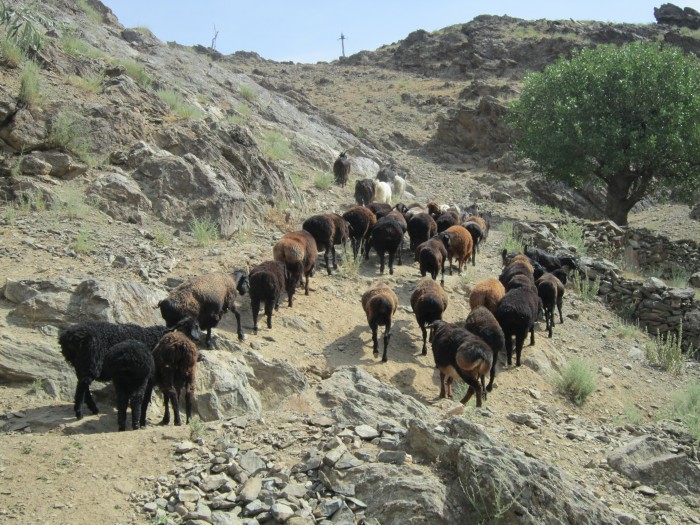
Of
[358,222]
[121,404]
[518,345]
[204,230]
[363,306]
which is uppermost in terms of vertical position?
[204,230]

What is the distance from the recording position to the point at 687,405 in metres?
9.48

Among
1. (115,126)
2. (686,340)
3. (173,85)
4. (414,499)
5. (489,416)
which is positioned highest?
(173,85)

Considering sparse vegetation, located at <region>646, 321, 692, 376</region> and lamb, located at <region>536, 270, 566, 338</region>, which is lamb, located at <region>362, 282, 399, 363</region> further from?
sparse vegetation, located at <region>646, 321, 692, 376</region>

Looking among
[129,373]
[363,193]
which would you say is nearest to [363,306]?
[129,373]

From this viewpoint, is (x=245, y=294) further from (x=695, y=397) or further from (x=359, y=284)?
(x=695, y=397)

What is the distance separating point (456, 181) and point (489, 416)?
20539 millimetres

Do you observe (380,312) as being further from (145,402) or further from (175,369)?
(145,402)

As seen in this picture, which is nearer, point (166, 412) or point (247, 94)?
point (166, 412)

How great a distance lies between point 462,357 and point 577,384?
288 centimetres

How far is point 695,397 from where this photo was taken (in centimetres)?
960

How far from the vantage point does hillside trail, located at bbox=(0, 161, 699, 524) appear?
493cm

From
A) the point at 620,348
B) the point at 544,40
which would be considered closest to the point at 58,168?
the point at 620,348

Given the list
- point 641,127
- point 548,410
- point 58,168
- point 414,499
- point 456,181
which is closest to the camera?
point 414,499

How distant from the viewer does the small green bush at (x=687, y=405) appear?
861 cm
